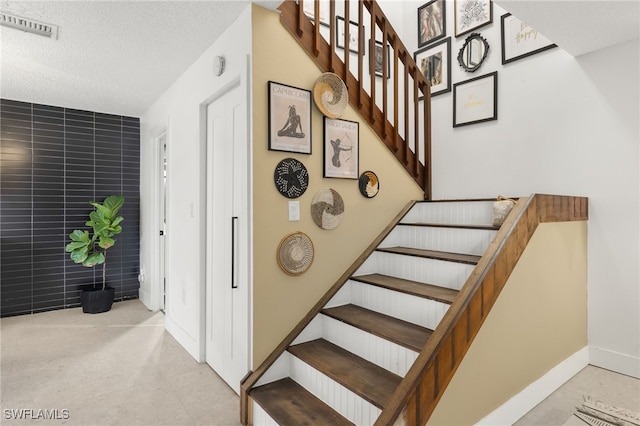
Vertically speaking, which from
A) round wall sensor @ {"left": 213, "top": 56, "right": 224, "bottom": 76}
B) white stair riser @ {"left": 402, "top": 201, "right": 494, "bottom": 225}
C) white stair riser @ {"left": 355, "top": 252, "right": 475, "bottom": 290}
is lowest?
white stair riser @ {"left": 355, "top": 252, "right": 475, "bottom": 290}

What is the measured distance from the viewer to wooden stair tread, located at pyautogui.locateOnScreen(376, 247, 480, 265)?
2238mm

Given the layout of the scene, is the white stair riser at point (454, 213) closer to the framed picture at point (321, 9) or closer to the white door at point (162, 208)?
the framed picture at point (321, 9)

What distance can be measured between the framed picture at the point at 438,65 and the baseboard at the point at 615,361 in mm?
2732

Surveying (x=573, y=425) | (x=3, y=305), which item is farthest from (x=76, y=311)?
(x=573, y=425)

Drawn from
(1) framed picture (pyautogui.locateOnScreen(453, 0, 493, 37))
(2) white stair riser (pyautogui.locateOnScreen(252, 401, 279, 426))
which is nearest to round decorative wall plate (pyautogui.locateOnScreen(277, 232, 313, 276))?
(2) white stair riser (pyautogui.locateOnScreen(252, 401, 279, 426))

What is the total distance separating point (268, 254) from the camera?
2248mm

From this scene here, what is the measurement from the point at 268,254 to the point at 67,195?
3.60 m

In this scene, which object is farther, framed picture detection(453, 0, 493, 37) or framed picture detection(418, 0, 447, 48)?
framed picture detection(418, 0, 447, 48)

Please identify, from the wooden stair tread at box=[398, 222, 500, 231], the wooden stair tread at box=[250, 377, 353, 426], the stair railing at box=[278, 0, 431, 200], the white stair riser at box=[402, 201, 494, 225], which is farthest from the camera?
the white stair riser at box=[402, 201, 494, 225]

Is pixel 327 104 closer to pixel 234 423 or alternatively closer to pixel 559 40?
pixel 559 40

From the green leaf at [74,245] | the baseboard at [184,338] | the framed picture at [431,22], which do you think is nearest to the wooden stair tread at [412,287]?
the baseboard at [184,338]

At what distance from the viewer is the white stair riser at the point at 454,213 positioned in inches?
104

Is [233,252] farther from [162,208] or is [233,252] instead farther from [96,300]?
[96,300]

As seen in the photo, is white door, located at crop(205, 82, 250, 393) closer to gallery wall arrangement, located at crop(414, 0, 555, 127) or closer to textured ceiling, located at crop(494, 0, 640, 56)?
textured ceiling, located at crop(494, 0, 640, 56)
